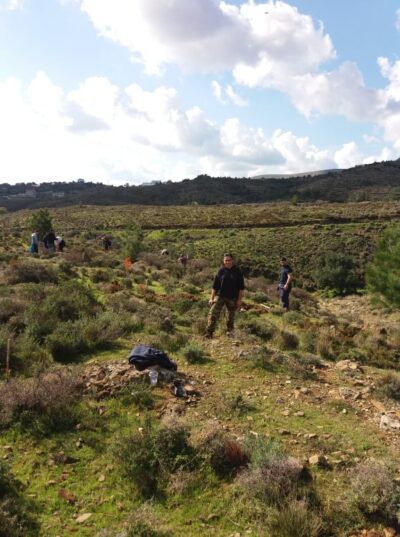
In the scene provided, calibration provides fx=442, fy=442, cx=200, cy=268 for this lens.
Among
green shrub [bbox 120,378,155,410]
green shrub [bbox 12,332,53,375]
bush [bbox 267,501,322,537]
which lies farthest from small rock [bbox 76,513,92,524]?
green shrub [bbox 12,332,53,375]

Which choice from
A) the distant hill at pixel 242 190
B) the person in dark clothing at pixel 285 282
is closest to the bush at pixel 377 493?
the person in dark clothing at pixel 285 282

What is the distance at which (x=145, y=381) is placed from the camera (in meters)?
7.45

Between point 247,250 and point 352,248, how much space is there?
10.9 meters

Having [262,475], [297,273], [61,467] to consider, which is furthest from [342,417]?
[297,273]

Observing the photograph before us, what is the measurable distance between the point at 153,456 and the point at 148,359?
245cm

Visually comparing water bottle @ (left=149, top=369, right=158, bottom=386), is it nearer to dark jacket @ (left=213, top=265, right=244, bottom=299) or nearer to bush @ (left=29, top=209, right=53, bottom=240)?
dark jacket @ (left=213, top=265, right=244, bottom=299)

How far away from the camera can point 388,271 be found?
25.7 metres

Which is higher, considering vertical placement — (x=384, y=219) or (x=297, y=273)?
(x=384, y=219)

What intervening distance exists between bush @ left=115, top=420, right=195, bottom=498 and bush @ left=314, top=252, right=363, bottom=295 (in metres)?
32.6

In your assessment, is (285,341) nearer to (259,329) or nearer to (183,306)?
(259,329)

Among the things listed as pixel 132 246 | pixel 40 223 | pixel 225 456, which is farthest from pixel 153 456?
pixel 40 223

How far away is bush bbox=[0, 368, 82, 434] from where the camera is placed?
6.31 meters

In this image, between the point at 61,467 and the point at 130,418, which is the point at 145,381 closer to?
the point at 130,418

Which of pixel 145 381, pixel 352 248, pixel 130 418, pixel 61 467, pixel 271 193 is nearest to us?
pixel 61 467
